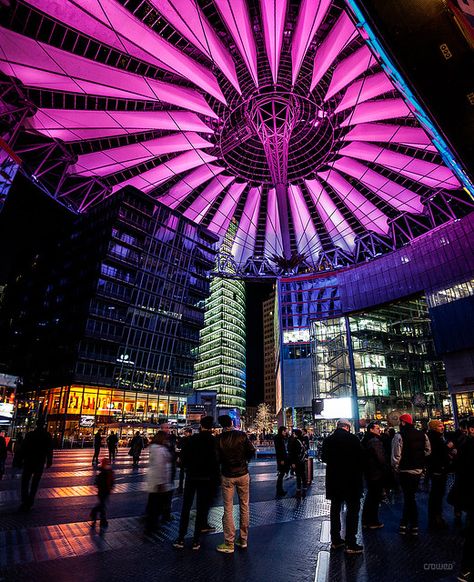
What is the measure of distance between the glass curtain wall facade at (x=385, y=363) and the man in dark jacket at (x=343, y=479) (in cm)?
3965

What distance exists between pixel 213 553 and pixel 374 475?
318cm

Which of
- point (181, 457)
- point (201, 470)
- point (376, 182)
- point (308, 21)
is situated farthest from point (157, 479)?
point (376, 182)

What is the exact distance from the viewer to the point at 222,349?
106125 mm

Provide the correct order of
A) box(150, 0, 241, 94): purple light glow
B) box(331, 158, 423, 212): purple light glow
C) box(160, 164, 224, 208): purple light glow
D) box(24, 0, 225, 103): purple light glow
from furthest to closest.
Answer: box(160, 164, 224, 208): purple light glow, box(331, 158, 423, 212): purple light glow, box(150, 0, 241, 94): purple light glow, box(24, 0, 225, 103): purple light glow

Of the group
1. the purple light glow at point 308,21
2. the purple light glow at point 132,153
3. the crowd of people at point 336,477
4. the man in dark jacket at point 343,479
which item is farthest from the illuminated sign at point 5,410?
→ the purple light glow at point 308,21

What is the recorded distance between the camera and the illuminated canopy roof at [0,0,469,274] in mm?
20781

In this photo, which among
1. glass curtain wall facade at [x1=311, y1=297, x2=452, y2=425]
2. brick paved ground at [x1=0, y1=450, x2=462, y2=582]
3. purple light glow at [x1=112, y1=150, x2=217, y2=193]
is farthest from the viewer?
glass curtain wall facade at [x1=311, y1=297, x2=452, y2=425]

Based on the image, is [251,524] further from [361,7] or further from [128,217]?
[128,217]

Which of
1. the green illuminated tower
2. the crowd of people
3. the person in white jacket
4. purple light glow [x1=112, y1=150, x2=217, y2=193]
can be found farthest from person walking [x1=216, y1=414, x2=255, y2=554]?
the green illuminated tower

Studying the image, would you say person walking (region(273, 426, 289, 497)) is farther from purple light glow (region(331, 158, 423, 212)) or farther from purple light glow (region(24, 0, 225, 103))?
purple light glow (region(331, 158, 423, 212))

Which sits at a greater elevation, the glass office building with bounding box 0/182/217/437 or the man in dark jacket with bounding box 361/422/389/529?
the glass office building with bounding box 0/182/217/437

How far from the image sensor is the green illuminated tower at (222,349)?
348ft

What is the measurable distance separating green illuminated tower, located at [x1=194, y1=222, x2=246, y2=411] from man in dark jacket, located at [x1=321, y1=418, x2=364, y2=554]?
333 feet

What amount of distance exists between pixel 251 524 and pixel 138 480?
863 cm
